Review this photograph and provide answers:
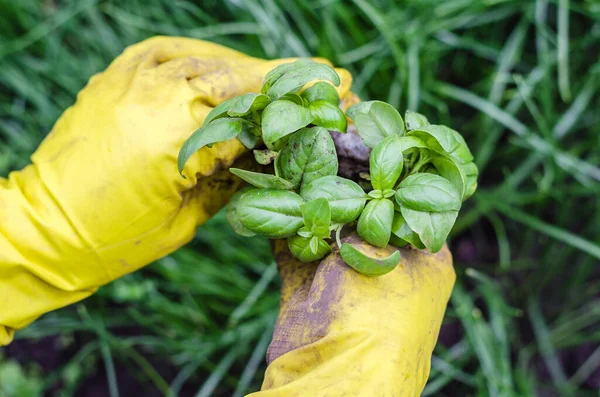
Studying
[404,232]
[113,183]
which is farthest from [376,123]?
[113,183]

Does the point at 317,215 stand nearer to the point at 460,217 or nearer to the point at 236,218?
the point at 236,218

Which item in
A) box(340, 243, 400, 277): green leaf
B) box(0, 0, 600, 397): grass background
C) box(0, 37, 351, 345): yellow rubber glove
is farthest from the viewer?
box(0, 0, 600, 397): grass background

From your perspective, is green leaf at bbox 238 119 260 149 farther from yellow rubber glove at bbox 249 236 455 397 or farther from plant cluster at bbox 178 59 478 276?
yellow rubber glove at bbox 249 236 455 397

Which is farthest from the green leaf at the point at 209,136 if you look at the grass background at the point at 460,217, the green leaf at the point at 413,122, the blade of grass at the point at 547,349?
the blade of grass at the point at 547,349

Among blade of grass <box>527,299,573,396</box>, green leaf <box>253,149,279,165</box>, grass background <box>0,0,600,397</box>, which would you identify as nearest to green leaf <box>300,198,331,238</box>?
green leaf <box>253,149,279,165</box>

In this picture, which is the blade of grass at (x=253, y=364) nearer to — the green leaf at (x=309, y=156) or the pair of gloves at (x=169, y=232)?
the pair of gloves at (x=169, y=232)

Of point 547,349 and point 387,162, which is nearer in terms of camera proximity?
point 387,162

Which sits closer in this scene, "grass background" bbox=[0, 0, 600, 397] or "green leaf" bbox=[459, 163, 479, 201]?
"green leaf" bbox=[459, 163, 479, 201]
